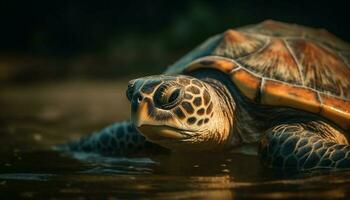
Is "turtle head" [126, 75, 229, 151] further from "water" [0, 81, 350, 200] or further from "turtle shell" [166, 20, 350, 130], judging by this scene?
"turtle shell" [166, 20, 350, 130]

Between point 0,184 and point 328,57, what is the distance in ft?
10.4

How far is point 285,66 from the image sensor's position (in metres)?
4.71

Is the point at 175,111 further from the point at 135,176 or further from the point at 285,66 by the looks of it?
the point at 285,66

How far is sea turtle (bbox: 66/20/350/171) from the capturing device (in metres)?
3.99

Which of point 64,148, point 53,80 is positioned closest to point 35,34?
point 53,80

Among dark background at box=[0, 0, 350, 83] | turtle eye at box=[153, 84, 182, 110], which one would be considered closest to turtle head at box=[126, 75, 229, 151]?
turtle eye at box=[153, 84, 182, 110]

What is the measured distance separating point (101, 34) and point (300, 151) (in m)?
18.1

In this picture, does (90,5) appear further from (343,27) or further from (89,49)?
(343,27)

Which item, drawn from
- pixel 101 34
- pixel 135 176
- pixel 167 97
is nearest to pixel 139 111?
pixel 167 97

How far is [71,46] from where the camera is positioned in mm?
21797

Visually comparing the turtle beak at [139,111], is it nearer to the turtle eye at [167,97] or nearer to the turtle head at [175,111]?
the turtle head at [175,111]

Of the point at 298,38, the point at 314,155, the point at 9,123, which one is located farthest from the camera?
the point at 9,123

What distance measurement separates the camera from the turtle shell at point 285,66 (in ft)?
14.6

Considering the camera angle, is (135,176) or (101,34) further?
(101,34)
